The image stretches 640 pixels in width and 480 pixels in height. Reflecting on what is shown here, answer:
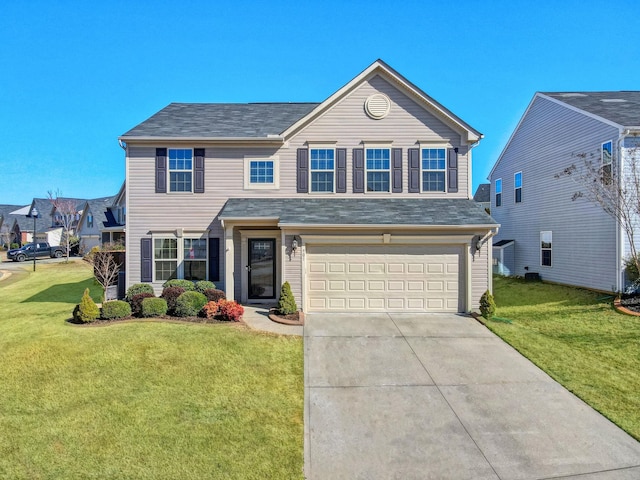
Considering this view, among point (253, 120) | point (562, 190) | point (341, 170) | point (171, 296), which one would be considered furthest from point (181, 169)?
point (562, 190)

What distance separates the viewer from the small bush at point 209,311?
31.8 ft

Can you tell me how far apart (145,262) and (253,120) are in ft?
22.6

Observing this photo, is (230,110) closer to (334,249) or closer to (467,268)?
(334,249)

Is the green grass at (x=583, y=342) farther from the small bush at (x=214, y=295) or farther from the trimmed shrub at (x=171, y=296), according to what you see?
the trimmed shrub at (x=171, y=296)

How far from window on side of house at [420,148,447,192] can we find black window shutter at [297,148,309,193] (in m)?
4.20

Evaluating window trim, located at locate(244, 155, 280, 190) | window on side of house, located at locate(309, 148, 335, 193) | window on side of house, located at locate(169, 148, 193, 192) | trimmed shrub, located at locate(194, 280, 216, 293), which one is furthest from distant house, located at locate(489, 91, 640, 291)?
window on side of house, located at locate(169, 148, 193, 192)

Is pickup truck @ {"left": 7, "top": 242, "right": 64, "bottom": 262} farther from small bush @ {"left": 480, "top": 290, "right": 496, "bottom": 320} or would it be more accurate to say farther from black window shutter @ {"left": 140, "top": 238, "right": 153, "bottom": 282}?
small bush @ {"left": 480, "top": 290, "right": 496, "bottom": 320}

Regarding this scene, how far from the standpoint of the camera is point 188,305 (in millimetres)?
9719

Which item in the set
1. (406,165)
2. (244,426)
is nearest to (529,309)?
(406,165)

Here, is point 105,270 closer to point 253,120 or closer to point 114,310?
point 114,310

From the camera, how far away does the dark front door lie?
1183cm

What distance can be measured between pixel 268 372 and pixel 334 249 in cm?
497

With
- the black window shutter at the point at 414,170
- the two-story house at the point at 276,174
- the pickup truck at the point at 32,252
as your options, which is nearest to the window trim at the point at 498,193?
the two-story house at the point at 276,174

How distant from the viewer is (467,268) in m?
10.6
